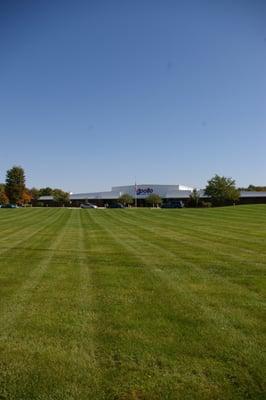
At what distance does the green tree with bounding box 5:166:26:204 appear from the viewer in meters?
94.1

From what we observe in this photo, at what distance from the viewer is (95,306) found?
21.7ft

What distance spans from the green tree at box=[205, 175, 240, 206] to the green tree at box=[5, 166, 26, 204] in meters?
43.4

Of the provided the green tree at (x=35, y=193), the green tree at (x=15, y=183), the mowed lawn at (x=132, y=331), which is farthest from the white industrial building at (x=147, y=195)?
the mowed lawn at (x=132, y=331)

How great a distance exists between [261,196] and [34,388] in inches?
3862

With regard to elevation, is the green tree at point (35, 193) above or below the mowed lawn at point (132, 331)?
above

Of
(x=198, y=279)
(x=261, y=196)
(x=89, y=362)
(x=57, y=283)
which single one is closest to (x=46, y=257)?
(x=57, y=283)

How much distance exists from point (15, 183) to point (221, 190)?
47.6 metres

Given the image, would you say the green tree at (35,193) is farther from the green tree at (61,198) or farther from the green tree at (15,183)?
the green tree at (15,183)

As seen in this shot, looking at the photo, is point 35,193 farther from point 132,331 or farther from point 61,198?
point 132,331

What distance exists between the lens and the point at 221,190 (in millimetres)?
81625

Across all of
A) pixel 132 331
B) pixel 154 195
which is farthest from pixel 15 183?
pixel 132 331

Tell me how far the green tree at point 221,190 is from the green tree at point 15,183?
142 feet

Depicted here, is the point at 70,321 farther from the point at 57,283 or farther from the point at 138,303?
the point at 57,283

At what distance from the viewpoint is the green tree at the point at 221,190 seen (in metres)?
81.8
